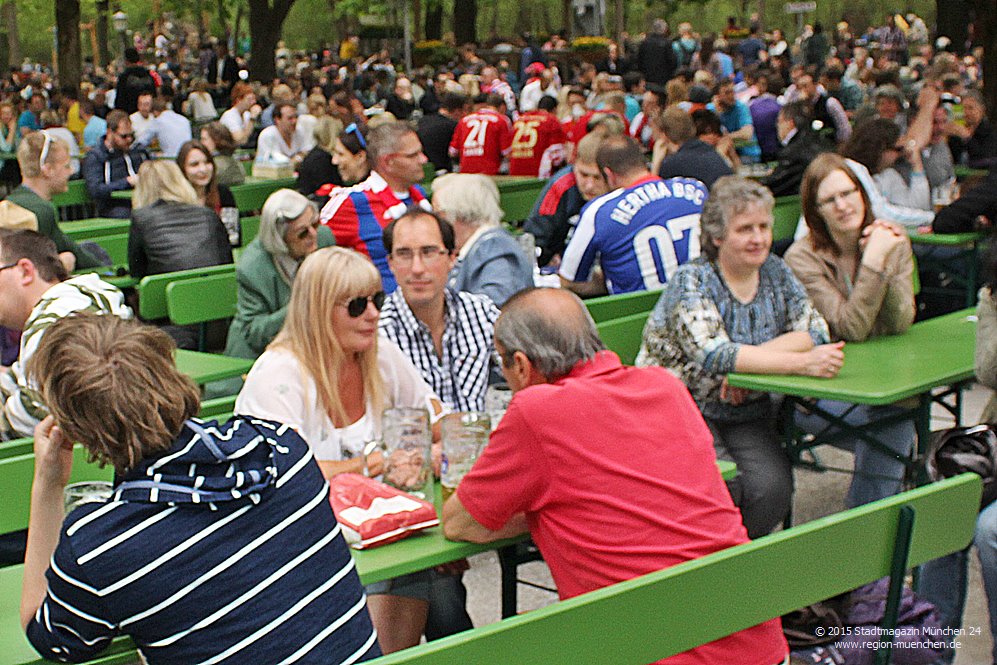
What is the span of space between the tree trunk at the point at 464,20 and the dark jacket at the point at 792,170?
30503 millimetres

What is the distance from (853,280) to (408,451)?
239 cm

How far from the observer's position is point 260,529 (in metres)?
2.55

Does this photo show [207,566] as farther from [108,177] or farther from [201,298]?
[108,177]

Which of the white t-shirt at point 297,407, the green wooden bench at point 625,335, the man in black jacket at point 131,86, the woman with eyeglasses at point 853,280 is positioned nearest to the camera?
the white t-shirt at point 297,407

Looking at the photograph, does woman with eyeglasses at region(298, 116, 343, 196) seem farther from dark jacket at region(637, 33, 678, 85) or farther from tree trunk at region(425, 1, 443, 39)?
tree trunk at region(425, 1, 443, 39)

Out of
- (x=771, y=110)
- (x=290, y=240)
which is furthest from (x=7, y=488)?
(x=771, y=110)

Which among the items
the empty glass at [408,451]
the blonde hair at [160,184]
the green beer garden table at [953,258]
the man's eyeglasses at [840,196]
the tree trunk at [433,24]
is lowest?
the green beer garden table at [953,258]

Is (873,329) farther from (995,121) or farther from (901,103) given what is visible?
(995,121)

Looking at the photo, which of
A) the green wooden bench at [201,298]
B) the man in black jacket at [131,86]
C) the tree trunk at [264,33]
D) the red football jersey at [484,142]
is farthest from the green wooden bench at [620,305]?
A: the tree trunk at [264,33]

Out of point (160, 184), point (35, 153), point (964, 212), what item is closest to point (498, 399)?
point (160, 184)

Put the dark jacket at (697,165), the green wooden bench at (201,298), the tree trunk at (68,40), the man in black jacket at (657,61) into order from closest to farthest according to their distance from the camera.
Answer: the green wooden bench at (201,298)
the dark jacket at (697,165)
the tree trunk at (68,40)
the man in black jacket at (657,61)

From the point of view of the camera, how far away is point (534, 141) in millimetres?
12406

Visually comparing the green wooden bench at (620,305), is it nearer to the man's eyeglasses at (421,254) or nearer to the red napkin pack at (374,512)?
the man's eyeglasses at (421,254)

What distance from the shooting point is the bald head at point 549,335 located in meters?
3.16
